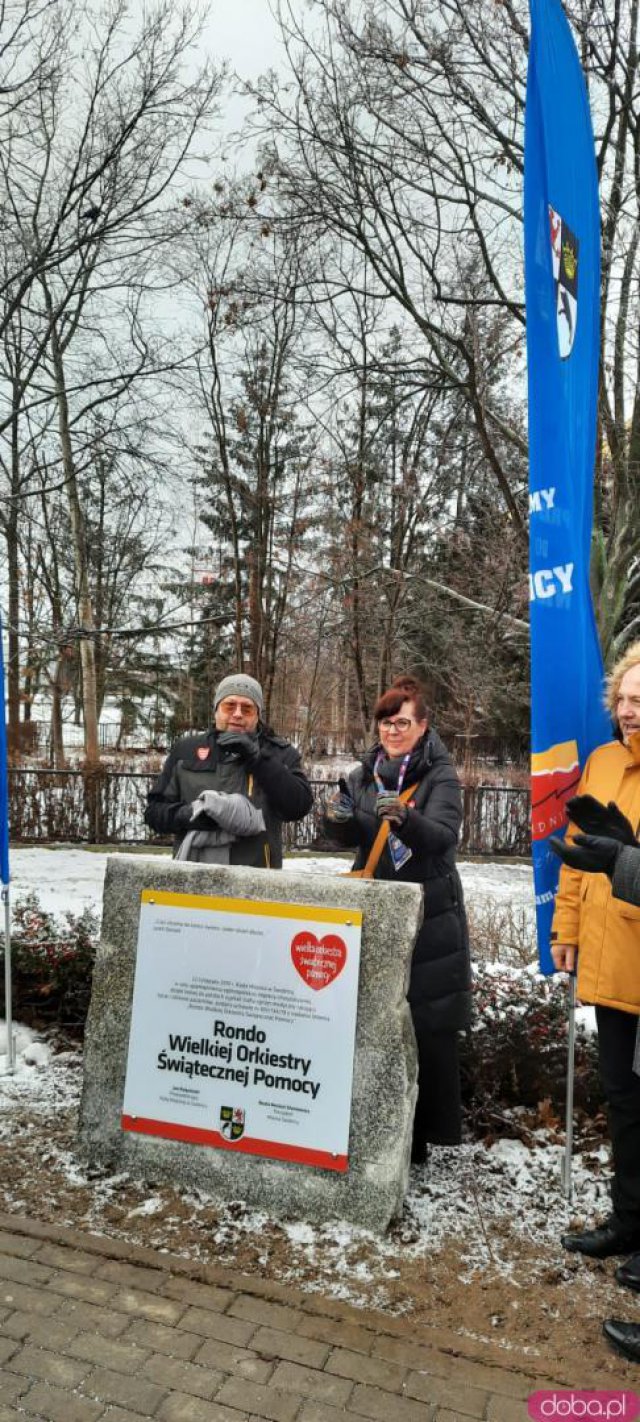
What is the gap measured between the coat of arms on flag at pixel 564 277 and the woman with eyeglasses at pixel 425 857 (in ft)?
4.96

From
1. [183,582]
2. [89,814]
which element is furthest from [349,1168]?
[183,582]

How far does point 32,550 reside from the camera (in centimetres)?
2520

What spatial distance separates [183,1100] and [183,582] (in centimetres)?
2372

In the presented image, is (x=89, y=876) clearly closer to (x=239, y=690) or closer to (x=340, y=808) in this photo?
(x=239, y=690)

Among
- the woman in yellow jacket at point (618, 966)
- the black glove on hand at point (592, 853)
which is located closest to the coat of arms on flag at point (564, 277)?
the woman in yellow jacket at point (618, 966)

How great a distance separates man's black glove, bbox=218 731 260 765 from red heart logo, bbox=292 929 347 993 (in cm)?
82

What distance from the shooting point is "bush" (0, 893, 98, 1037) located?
4.85 meters

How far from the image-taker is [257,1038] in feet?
10.5

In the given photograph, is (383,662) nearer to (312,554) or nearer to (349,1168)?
(312,554)

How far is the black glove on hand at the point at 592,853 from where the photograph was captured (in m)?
2.56

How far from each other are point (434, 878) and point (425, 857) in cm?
10

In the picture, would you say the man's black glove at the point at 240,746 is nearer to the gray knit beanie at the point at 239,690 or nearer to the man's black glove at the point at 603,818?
the gray knit beanie at the point at 239,690

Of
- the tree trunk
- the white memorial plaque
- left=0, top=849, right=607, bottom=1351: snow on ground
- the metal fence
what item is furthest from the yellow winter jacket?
the metal fence

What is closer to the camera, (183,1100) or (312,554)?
(183,1100)
